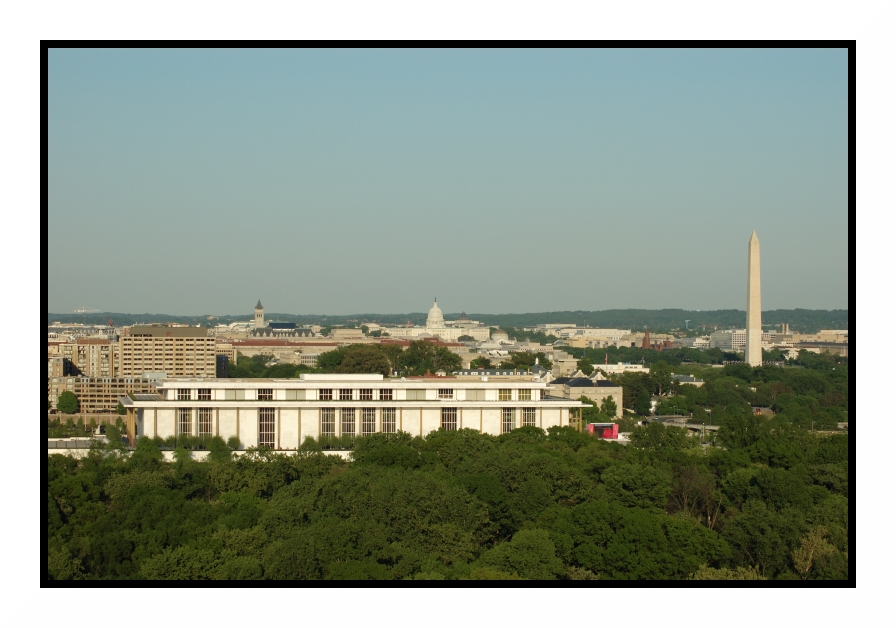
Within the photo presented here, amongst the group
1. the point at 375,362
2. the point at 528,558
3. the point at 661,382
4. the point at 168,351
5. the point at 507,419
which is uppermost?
the point at 168,351

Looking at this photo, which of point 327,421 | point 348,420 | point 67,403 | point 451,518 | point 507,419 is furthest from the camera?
point 67,403

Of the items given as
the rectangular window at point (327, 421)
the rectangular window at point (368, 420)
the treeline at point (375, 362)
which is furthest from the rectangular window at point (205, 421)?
the treeline at point (375, 362)

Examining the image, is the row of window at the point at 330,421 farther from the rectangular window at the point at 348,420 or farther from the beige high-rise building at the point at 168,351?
the beige high-rise building at the point at 168,351

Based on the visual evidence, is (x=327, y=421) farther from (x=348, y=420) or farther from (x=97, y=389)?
(x=97, y=389)

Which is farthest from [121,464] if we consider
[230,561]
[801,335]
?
[801,335]

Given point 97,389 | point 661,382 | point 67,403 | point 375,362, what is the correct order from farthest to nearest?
point 661,382
point 375,362
point 97,389
point 67,403

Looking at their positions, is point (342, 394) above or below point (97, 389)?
above

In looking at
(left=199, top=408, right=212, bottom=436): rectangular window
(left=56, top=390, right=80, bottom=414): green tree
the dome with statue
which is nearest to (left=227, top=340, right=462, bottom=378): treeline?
(left=56, top=390, right=80, bottom=414): green tree

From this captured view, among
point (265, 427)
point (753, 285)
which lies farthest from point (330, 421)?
point (753, 285)
